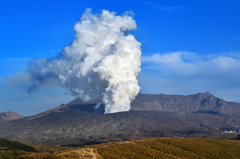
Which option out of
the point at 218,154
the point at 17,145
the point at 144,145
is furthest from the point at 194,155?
the point at 17,145

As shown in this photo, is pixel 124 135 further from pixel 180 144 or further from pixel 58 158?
pixel 58 158

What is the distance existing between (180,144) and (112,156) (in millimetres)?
21853

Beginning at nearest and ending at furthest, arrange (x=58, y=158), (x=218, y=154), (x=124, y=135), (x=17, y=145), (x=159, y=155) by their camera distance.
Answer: (x=58, y=158) < (x=159, y=155) < (x=218, y=154) < (x=17, y=145) < (x=124, y=135)

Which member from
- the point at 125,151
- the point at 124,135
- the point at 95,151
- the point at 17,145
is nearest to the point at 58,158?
the point at 95,151

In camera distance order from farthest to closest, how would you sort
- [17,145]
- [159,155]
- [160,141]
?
[17,145] → [160,141] → [159,155]

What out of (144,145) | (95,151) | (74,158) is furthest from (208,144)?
(74,158)

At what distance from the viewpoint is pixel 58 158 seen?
55.2m

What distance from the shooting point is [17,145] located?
126 m

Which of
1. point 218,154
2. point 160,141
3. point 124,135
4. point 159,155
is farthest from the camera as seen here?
point 124,135

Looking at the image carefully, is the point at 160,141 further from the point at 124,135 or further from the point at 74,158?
the point at 124,135

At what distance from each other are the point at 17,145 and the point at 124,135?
80.5 m

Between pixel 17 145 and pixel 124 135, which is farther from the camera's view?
pixel 124 135

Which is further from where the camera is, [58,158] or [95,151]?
[95,151]

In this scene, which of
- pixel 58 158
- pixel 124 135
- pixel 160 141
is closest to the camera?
pixel 58 158
